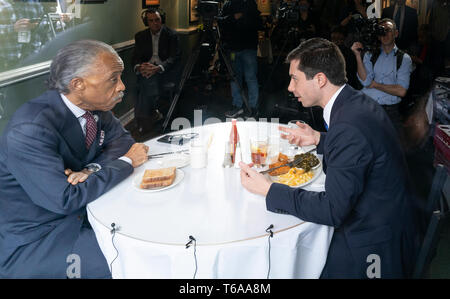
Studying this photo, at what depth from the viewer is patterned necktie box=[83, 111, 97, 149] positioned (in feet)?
4.79

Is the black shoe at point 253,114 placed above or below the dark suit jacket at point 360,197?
below

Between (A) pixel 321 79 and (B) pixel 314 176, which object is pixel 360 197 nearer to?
(B) pixel 314 176

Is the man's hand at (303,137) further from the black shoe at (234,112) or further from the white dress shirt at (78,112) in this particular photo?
the black shoe at (234,112)

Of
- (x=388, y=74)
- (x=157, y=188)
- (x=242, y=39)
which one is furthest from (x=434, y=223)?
(x=242, y=39)

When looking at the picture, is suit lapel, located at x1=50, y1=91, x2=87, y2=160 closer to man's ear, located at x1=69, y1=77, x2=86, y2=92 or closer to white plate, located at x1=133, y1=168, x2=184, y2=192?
man's ear, located at x1=69, y1=77, x2=86, y2=92

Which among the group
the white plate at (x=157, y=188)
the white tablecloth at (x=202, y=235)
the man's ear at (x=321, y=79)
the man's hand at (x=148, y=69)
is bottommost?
the white tablecloth at (x=202, y=235)

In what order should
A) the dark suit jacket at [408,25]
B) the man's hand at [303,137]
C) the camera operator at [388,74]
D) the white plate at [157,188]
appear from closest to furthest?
1. the white plate at [157,188]
2. the man's hand at [303,137]
3. the camera operator at [388,74]
4. the dark suit jacket at [408,25]

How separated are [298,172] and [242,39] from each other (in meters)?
3.11

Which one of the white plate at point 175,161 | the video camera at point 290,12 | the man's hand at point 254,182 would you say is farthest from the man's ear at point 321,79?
the video camera at point 290,12

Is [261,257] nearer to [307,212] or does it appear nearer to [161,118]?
[307,212]

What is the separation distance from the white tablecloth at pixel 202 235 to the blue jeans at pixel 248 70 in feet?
10.3

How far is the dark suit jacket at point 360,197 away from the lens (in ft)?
3.65

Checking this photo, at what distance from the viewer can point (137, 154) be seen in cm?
149

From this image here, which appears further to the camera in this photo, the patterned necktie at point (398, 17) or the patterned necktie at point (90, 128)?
the patterned necktie at point (398, 17)
